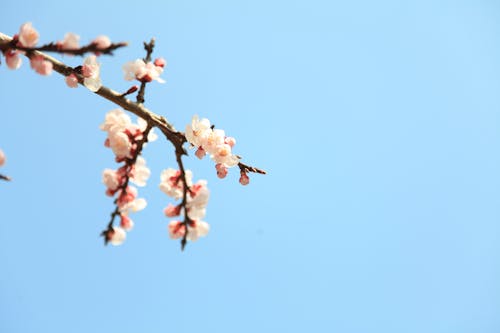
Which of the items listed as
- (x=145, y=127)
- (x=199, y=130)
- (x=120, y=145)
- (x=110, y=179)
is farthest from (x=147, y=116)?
(x=110, y=179)

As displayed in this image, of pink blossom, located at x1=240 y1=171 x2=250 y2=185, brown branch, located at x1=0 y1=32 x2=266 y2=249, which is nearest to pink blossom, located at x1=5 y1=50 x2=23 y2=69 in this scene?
brown branch, located at x1=0 y1=32 x2=266 y2=249

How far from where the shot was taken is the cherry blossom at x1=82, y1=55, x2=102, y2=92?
11.0ft

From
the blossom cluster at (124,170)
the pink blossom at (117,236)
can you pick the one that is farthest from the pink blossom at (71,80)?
the pink blossom at (117,236)

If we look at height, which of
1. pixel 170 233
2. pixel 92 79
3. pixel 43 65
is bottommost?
pixel 170 233

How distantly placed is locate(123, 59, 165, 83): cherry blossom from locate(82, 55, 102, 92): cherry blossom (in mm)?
288

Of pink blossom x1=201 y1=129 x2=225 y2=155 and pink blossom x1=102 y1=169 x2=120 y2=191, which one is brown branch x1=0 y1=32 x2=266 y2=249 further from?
pink blossom x1=201 y1=129 x2=225 y2=155

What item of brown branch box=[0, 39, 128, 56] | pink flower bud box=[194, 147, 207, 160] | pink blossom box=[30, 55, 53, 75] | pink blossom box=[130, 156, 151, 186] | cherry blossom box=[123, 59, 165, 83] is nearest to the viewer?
brown branch box=[0, 39, 128, 56]

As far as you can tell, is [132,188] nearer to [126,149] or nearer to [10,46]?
[126,149]

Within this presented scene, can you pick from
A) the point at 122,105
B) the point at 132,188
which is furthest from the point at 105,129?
the point at 132,188

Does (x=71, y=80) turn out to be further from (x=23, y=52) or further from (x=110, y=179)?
(x=110, y=179)

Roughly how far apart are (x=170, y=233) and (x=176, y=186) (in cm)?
40

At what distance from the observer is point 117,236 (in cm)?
328

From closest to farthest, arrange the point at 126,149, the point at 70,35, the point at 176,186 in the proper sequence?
1. the point at 70,35
2. the point at 126,149
3. the point at 176,186

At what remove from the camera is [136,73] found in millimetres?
3607
